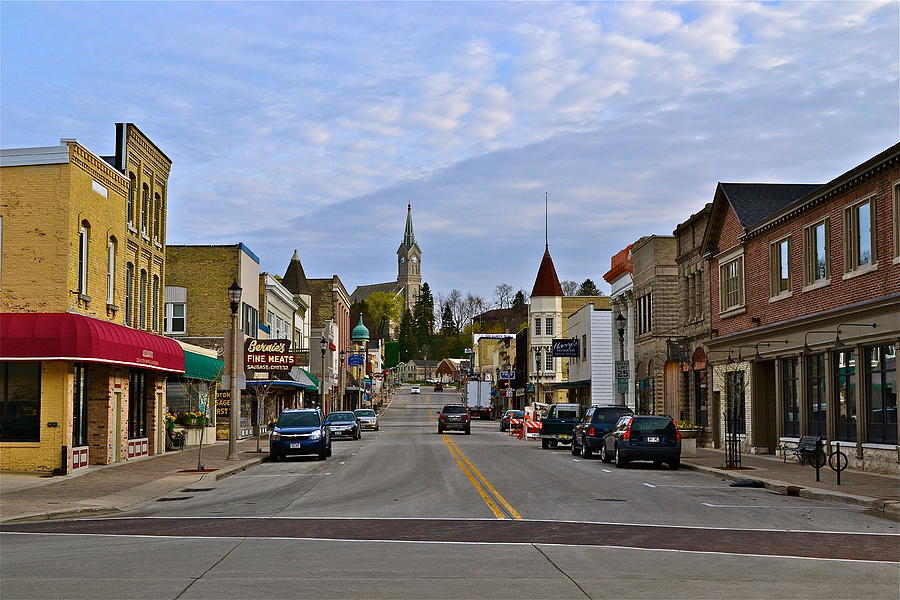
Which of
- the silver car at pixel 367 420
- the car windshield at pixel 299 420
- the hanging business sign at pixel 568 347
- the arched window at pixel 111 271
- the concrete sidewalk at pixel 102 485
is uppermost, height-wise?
the arched window at pixel 111 271

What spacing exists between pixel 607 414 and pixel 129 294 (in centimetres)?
1677

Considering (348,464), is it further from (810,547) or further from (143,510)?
(810,547)

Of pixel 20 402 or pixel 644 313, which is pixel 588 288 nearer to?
pixel 644 313

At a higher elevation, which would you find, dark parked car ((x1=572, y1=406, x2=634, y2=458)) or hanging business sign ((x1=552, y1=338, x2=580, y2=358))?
hanging business sign ((x1=552, y1=338, x2=580, y2=358))

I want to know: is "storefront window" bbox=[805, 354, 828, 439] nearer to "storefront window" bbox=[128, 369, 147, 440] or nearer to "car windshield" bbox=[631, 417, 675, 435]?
"car windshield" bbox=[631, 417, 675, 435]

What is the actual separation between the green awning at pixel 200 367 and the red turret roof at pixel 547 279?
167 feet

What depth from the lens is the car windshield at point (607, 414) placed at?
3600 cm

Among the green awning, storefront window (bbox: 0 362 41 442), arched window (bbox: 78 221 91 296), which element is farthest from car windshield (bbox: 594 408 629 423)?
storefront window (bbox: 0 362 41 442)

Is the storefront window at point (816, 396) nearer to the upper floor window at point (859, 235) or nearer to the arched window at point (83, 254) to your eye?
the upper floor window at point (859, 235)

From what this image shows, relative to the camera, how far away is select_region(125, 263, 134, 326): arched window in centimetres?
3284

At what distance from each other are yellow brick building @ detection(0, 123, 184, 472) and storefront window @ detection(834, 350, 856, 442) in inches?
793

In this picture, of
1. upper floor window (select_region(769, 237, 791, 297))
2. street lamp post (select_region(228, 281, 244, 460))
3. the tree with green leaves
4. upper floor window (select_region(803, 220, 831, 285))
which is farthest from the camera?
the tree with green leaves

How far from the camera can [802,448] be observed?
26172 millimetres

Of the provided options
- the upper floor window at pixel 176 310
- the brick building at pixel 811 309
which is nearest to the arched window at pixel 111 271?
the brick building at pixel 811 309
